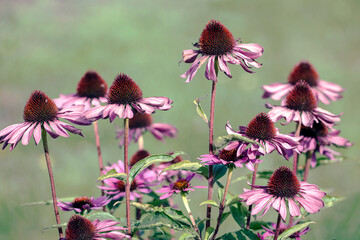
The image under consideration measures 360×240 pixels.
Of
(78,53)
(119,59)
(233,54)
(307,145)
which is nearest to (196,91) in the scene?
(119,59)

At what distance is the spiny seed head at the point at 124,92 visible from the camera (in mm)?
1574

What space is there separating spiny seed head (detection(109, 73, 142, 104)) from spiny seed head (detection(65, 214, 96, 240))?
0.40 metres

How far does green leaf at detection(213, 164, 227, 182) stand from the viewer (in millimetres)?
Result: 1600

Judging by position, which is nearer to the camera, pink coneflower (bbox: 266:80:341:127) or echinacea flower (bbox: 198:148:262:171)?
echinacea flower (bbox: 198:148:262:171)

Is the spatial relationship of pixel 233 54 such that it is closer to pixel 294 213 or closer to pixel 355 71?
pixel 294 213

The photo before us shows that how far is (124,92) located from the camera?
1572mm

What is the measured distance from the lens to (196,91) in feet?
15.9

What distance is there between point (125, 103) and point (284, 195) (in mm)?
565

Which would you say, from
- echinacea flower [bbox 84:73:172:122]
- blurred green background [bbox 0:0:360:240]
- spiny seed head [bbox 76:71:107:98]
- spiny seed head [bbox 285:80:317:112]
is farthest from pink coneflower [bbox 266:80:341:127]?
blurred green background [bbox 0:0:360:240]

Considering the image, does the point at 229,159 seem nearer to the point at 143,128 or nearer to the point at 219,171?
the point at 219,171

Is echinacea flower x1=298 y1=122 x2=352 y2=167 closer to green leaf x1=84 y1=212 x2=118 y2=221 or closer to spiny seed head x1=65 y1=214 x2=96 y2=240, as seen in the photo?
green leaf x1=84 y1=212 x2=118 y2=221

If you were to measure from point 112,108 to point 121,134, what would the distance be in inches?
31.6

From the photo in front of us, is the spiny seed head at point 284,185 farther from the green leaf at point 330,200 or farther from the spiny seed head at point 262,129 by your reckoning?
the green leaf at point 330,200

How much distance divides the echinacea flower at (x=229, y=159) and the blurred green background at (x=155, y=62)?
68.1 inches
